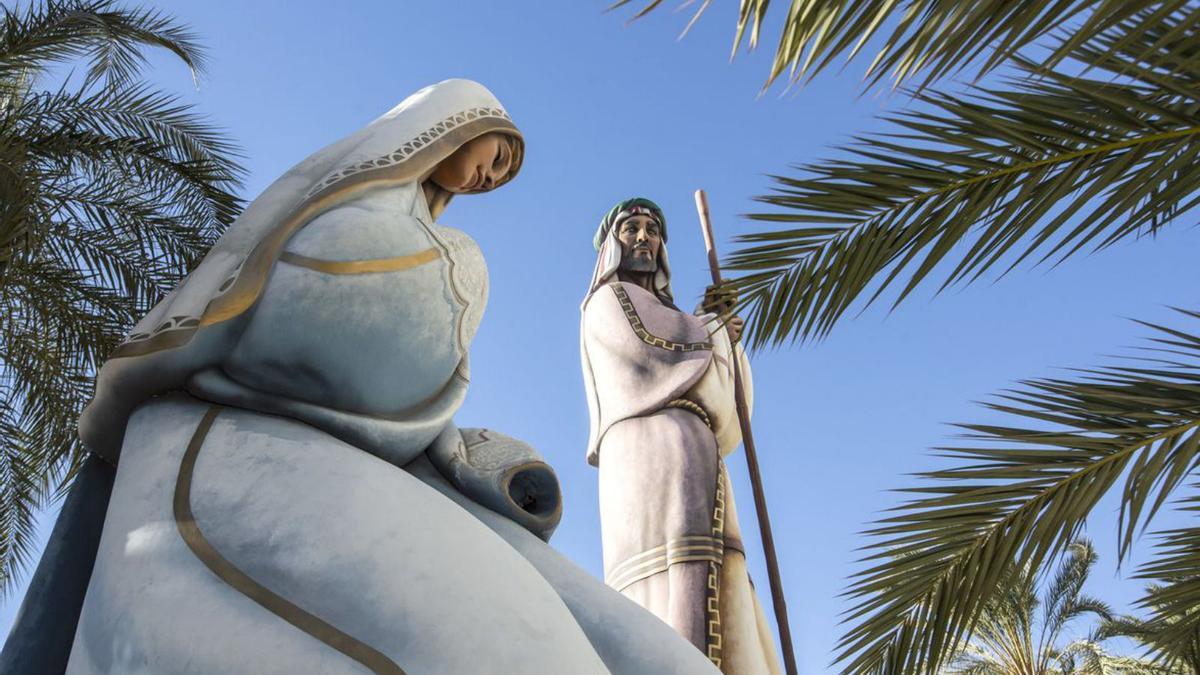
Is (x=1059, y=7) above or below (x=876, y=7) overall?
below

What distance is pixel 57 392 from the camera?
799cm

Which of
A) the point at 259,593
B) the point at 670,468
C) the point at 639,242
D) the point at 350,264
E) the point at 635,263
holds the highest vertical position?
the point at 639,242

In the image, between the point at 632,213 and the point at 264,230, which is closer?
the point at 264,230

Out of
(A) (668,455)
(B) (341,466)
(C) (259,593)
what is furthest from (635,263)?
(C) (259,593)

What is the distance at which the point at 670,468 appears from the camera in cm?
591

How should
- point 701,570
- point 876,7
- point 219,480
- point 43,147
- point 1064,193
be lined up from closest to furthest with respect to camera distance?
point 219,480
point 876,7
point 1064,193
point 701,570
point 43,147

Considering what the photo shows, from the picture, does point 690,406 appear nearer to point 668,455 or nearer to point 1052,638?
point 668,455

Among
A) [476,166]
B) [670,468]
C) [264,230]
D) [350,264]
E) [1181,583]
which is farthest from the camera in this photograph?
[670,468]

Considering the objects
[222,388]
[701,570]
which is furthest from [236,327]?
[701,570]

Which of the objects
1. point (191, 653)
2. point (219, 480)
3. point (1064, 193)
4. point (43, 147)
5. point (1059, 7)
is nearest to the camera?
point (191, 653)

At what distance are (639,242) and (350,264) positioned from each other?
459 cm

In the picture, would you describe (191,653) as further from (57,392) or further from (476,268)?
(57,392)

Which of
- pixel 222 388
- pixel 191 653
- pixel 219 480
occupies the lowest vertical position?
pixel 191 653

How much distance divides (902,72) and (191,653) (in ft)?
7.26
